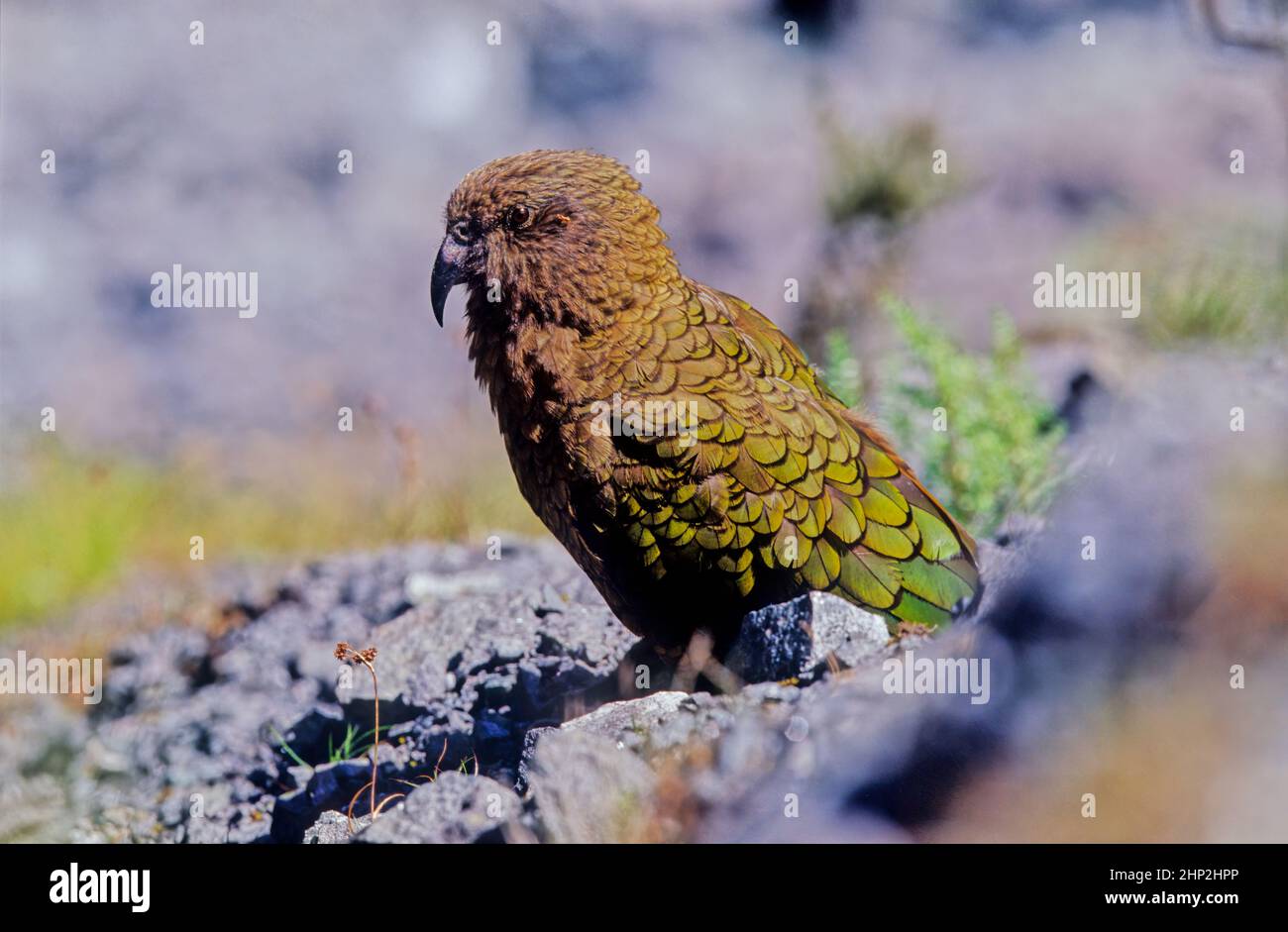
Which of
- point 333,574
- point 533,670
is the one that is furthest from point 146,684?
point 533,670

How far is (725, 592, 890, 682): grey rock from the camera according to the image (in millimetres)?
3775

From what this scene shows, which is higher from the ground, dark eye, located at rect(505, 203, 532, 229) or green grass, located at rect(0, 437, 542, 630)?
dark eye, located at rect(505, 203, 532, 229)

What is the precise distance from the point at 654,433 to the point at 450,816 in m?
1.35

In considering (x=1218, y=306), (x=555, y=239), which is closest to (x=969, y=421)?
(x=1218, y=306)

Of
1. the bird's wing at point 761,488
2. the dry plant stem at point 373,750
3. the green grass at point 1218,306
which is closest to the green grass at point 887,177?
the green grass at point 1218,306

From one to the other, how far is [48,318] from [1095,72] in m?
8.88

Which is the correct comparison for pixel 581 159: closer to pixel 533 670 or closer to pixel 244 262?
pixel 533 670

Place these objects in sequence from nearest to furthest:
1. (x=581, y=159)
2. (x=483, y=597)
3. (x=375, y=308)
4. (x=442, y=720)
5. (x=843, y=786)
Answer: (x=843, y=786) → (x=581, y=159) → (x=442, y=720) → (x=483, y=597) → (x=375, y=308)

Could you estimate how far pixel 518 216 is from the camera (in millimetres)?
4047

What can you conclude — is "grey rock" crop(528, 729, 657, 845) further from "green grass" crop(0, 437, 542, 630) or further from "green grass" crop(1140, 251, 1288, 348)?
"green grass" crop(1140, 251, 1288, 348)

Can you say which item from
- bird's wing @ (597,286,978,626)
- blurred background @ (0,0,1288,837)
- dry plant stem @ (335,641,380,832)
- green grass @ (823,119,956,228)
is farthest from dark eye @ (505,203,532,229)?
green grass @ (823,119,956,228)

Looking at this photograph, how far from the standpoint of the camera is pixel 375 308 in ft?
30.7

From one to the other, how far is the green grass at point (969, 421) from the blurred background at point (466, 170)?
1.40 m

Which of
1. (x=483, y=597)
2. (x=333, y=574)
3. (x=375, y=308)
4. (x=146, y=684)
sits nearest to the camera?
(x=483, y=597)
